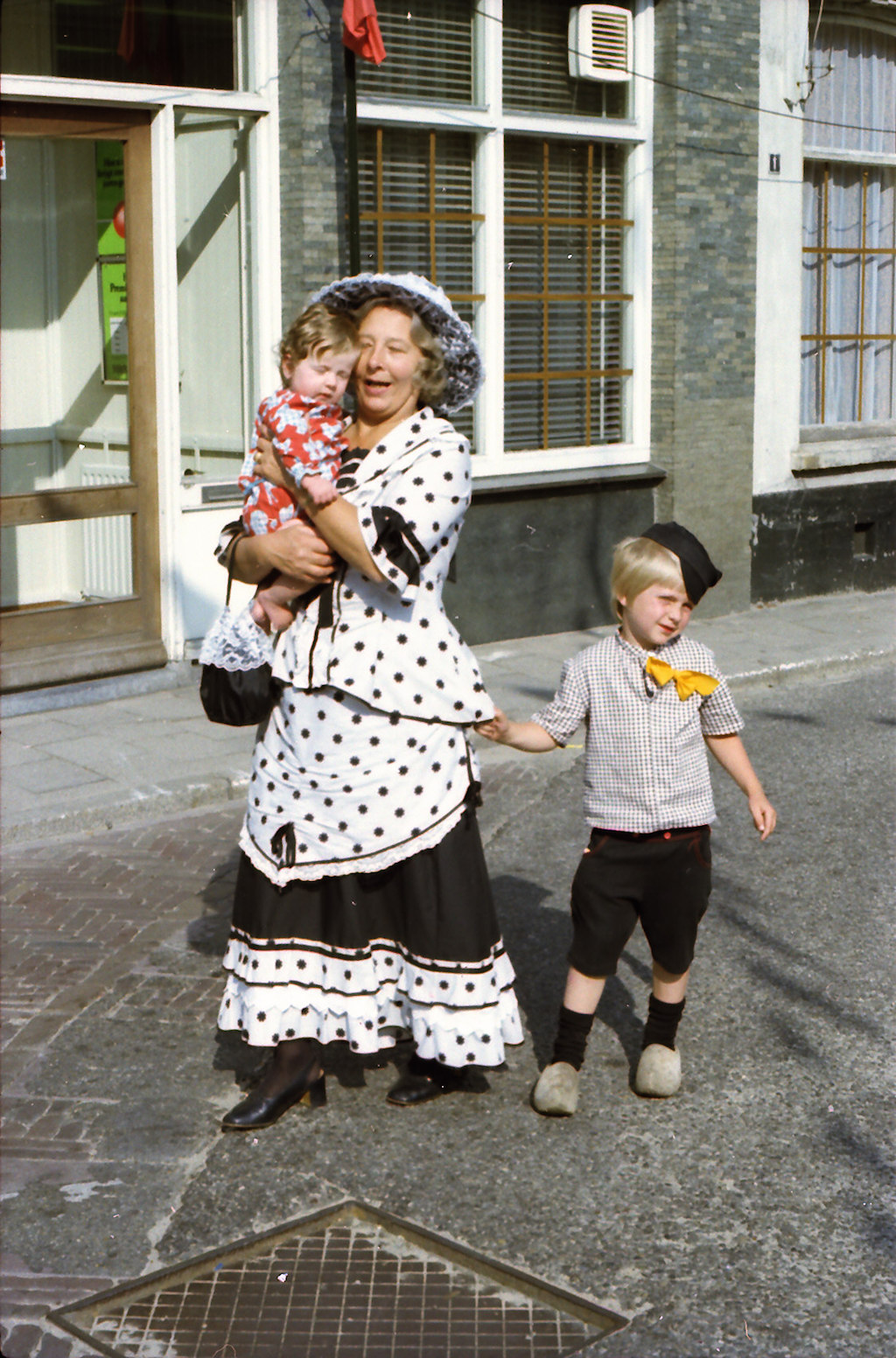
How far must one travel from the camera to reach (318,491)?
3873 millimetres

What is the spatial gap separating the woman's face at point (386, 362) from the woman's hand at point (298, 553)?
35cm

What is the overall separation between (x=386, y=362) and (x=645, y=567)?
799 mm

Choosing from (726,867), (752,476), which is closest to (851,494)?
(752,476)

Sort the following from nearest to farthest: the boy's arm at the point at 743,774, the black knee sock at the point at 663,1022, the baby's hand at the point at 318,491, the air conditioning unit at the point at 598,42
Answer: the baby's hand at the point at 318,491
the boy's arm at the point at 743,774
the black knee sock at the point at 663,1022
the air conditioning unit at the point at 598,42

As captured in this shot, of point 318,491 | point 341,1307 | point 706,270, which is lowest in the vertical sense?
point 341,1307

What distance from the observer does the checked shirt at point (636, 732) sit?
4.25m

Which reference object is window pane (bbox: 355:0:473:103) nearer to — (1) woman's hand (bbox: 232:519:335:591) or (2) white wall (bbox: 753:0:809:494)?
(2) white wall (bbox: 753:0:809:494)

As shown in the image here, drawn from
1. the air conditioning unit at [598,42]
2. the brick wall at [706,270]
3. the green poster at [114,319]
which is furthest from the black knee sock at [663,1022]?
the air conditioning unit at [598,42]

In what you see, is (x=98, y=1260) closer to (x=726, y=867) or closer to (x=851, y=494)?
(x=726, y=867)

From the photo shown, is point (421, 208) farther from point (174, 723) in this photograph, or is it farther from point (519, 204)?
point (174, 723)

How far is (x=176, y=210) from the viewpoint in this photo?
9.81 metres

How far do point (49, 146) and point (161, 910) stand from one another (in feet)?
16.8

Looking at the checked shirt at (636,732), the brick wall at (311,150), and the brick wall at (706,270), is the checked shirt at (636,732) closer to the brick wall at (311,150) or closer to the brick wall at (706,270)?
the brick wall at (311,150)

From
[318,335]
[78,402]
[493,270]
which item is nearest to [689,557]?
[318,335]
